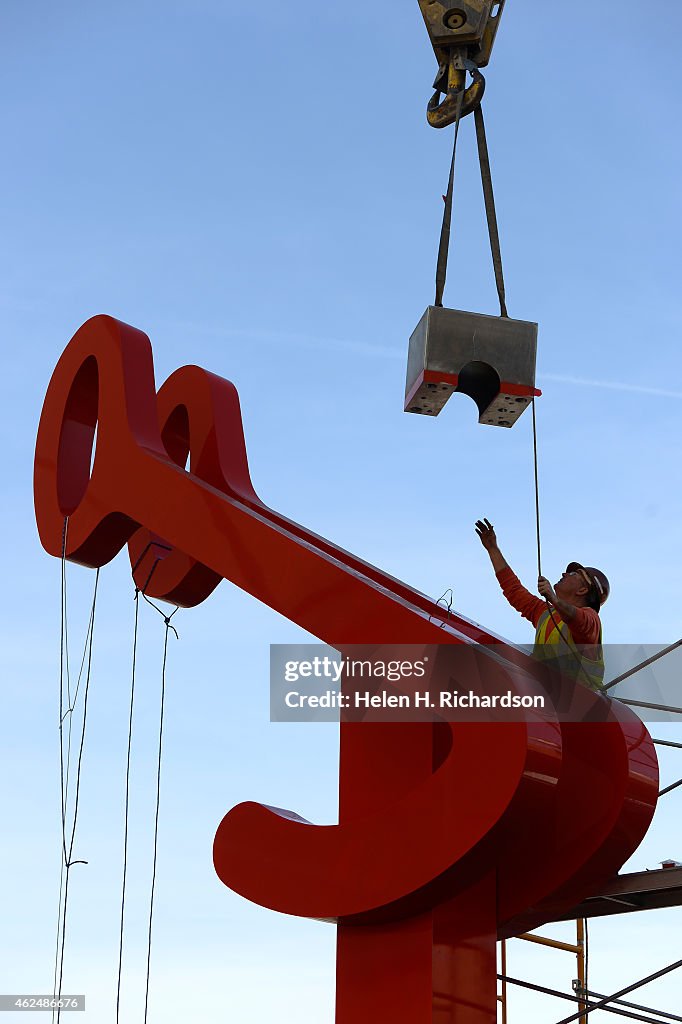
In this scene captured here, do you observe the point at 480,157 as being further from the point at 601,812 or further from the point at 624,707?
the point at 601,812

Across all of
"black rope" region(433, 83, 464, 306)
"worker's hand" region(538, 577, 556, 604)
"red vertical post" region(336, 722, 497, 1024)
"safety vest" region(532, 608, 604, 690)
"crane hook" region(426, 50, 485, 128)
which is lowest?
"red vertical post" region(336, 722, 497, 1024)

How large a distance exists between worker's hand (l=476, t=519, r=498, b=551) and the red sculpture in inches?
22.3

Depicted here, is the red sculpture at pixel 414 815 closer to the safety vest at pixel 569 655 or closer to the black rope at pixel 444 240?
the safety vest at pixel 569 655

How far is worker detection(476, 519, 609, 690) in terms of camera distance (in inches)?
330

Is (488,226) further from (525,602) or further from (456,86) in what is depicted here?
(525,602)

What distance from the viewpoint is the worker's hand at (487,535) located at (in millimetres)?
9203

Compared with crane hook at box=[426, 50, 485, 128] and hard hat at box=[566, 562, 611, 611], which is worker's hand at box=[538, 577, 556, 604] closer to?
hard hat at box=[566, 562, 611, 611]

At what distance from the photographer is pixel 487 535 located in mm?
9227

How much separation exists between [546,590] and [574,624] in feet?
1.58

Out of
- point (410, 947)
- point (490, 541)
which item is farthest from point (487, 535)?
point (410, 947)

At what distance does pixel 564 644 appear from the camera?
8.50m

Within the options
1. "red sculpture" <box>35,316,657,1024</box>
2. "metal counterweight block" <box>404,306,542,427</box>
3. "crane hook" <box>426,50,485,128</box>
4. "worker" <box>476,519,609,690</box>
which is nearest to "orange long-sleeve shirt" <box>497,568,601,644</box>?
"worker" <box>476,519,609,690</box>

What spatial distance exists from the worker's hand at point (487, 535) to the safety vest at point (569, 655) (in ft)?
2.53

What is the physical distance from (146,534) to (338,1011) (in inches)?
171
